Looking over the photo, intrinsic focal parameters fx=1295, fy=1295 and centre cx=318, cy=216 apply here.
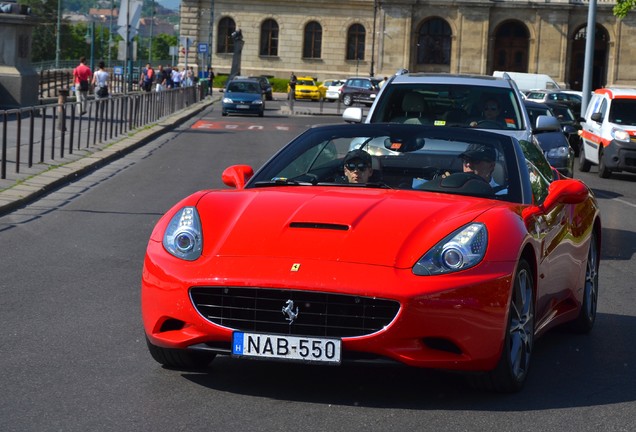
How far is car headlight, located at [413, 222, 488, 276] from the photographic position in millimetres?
5887

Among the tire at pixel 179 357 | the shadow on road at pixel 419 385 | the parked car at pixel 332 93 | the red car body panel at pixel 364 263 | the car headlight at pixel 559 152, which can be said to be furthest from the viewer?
the parked car at pixel 332 93

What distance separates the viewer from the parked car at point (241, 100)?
2051 inches

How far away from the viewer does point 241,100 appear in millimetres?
52125

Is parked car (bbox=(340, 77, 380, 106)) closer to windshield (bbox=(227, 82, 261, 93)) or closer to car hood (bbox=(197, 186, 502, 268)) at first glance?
windshield (bbox=(227, 82, 261, 93))

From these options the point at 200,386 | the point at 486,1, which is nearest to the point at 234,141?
the point at 200,386

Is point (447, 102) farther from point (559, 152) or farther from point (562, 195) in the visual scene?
point (562, 195)

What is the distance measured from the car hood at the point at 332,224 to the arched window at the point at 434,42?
90399mm

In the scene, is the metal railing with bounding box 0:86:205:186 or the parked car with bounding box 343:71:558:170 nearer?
the parked car with bounding box 343:71:558:170

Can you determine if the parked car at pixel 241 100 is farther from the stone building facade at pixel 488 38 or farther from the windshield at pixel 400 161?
the windshield at pixel 400 161

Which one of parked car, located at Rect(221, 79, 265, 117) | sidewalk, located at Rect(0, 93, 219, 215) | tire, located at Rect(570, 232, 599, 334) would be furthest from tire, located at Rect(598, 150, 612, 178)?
parked car, located at Rect(221, 79, 265, 117)

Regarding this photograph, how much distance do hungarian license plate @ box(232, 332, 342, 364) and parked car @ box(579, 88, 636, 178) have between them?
20368 mm

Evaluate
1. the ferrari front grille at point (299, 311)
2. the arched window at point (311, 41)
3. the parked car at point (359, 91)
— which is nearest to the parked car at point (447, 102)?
the ferrari front grille at point (299, 311)

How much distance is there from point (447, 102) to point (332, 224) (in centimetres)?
778

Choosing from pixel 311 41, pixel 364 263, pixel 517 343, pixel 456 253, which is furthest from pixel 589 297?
pixel 311 41
